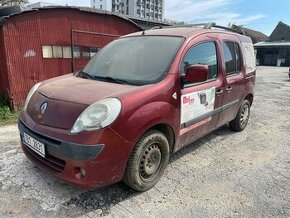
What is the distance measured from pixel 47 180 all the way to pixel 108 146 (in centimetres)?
126

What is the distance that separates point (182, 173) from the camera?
3.77 metres

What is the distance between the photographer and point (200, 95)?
3.79 metres

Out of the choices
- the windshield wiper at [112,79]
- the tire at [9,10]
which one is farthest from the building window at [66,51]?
the windshield wiper at [112,79]

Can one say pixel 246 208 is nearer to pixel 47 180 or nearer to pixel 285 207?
pixel 285 207

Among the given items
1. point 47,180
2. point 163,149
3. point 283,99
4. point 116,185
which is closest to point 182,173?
point 163,149

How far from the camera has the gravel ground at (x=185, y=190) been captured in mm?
2924

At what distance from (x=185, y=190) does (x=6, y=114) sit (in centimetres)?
518

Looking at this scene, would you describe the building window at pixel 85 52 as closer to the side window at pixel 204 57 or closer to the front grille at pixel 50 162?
the side window at pixel 204 57

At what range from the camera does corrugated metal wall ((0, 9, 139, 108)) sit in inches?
276

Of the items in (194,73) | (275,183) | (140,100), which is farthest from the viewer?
(275,183)

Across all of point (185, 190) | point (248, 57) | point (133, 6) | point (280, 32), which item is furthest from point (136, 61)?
point (133, 6)

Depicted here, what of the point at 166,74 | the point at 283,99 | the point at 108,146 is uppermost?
the point at 166,74

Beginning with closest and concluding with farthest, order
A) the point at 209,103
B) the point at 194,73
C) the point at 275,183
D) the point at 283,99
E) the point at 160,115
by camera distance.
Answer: the point at 160,115, the point at 194,73, the point at 275,183, the point at 209,103, the point at 283,99

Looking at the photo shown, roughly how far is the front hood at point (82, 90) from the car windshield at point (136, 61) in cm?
20
